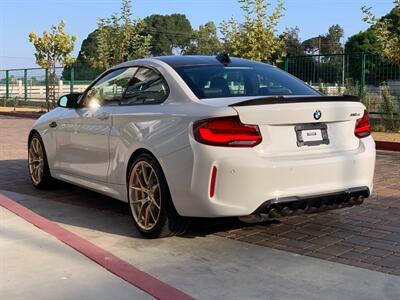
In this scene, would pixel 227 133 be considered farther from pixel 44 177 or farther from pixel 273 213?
pixel 44 177

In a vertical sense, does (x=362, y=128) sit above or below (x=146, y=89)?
below

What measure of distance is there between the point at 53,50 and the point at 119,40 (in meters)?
4.33

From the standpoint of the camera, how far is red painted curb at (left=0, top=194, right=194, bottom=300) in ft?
12.3

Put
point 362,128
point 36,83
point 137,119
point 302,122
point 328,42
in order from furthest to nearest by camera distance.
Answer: point 328,42 < point 36,83 < point 137,119 < point 362,128 < point 302,122

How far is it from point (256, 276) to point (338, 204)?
47.4 inches

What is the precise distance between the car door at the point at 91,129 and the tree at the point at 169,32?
105m

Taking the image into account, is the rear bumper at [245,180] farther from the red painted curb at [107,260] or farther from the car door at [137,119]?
the red painted curb at [107,260]

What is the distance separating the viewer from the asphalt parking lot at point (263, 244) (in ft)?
13.1

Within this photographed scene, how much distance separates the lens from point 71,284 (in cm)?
396

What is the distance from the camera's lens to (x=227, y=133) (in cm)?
438

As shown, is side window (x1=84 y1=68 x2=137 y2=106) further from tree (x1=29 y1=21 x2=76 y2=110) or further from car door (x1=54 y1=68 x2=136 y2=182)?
tree (x1=29 y1=21 x2=76 y2=110)

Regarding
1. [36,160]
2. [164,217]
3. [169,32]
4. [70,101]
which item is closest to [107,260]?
[164,217]

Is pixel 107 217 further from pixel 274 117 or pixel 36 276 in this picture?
pixel 274 117

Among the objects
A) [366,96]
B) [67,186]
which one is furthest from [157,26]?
[67,186]
